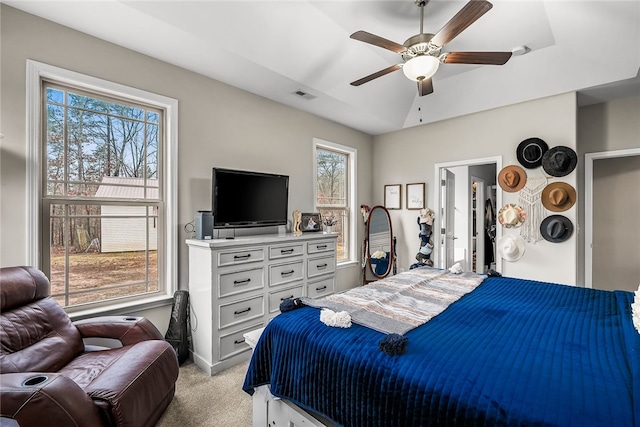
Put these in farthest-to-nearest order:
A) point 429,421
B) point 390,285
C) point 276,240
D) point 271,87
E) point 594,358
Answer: point 271,87, point 276,240, point 390,285, point 594,358, point 429,421

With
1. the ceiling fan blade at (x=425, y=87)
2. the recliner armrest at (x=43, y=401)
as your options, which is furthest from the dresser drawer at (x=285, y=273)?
the ceiling fan blade at (x=425, y=87)

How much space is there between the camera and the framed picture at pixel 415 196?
15.1 feet

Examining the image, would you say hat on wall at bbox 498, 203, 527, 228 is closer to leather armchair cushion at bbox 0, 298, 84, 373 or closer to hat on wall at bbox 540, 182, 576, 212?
hat on wall at bbox 540, 182, 576, 212

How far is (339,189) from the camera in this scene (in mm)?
4707

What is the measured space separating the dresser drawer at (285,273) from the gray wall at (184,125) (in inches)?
32.5

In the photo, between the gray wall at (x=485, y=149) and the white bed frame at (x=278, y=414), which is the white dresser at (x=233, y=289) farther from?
the gray wall at (x=485, y=149)

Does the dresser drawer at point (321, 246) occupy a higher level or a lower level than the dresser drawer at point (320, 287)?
higher

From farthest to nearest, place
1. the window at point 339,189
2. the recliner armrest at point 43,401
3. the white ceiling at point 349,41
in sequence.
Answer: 1. the window at point 339,189
2. the white ceiling at point 349,41
3. the recliner armrest at point 43,401

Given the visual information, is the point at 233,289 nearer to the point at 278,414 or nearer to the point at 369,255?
the point at 278,414

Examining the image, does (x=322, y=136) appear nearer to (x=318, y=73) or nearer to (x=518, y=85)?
(x=318, y=73)

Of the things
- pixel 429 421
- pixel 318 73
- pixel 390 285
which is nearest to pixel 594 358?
pixel 429 421

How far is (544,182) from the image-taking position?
353 centimetres

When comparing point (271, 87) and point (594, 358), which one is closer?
point (594, 358)

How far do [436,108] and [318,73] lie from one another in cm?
196
